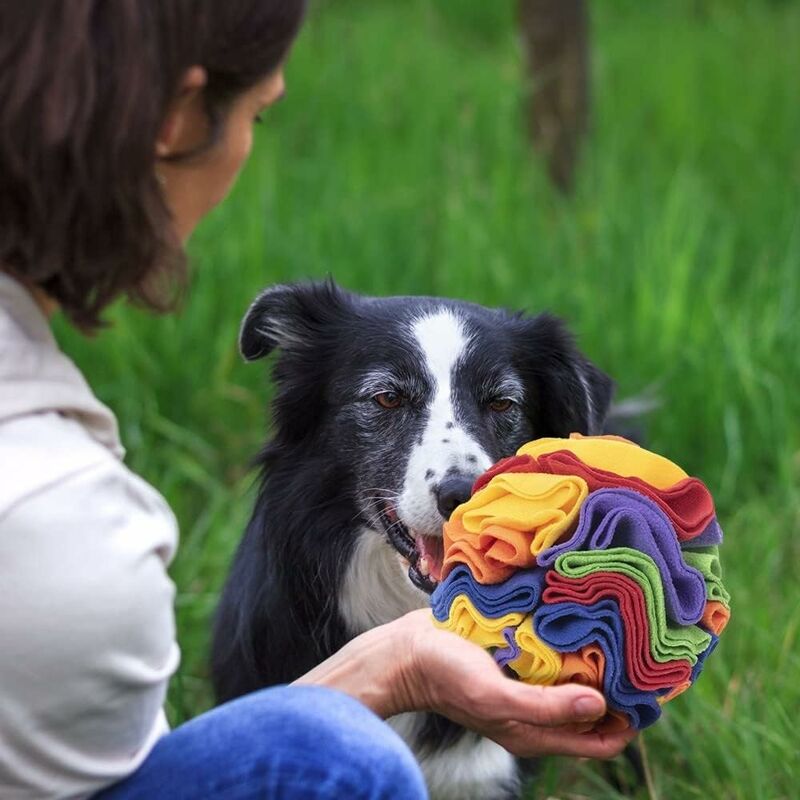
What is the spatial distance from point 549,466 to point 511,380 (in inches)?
28.7

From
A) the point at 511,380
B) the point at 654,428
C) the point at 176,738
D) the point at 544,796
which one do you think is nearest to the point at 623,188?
the point at 654,428

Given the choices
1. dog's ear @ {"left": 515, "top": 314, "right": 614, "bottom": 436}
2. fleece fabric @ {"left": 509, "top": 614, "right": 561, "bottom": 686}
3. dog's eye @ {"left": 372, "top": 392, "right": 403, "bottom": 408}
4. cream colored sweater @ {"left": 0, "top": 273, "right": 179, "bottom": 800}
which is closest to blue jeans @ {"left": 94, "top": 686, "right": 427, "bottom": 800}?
cream colored sweater @ {"left": 0, "top": 273, "right": 179, "bottom": 800}

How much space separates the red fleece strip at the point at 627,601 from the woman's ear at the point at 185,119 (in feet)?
2.42

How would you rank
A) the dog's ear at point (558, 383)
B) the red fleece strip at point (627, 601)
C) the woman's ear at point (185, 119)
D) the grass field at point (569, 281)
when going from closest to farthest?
the woman's ear at point (185, 119), the red fleece strip at point (627, 601), the dog's ear at point (558, 383), the grass field at point (569, 281)

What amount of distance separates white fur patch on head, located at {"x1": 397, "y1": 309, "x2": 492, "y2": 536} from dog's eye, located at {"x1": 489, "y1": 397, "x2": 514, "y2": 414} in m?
0.10

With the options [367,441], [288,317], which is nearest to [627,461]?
[367,441]

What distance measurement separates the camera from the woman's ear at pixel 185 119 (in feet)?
4.52

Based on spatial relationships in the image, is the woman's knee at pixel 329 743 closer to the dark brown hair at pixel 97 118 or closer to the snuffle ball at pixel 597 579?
the snuffle ball at pixel 597 579

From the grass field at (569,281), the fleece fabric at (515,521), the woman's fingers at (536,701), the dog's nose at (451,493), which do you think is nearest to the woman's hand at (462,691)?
the woman's fingers at (536,701)

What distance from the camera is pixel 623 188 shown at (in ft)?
15.9

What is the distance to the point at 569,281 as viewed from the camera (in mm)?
4172

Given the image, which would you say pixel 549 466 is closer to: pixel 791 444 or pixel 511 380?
pixel 511 380

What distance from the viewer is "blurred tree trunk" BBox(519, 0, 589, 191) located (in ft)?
17.1

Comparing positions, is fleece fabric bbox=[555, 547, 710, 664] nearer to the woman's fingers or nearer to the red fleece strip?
the red fleece strip
